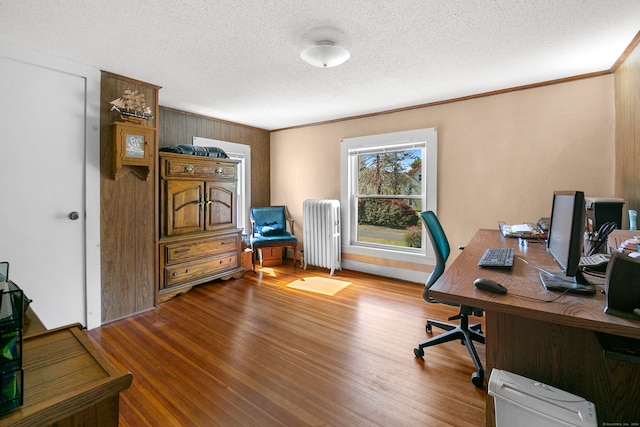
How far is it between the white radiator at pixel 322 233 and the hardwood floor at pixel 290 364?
3.51 ft

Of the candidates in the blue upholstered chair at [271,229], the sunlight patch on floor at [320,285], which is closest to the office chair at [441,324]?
the sunlight patch on floor at [320,285]

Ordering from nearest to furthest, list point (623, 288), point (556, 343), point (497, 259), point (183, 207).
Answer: point (623, 288), point (556, 343), point (497, 259), point (183, 207)

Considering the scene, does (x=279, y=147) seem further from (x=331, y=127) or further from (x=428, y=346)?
(x=428, y=346)

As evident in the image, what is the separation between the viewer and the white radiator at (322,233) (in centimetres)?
431

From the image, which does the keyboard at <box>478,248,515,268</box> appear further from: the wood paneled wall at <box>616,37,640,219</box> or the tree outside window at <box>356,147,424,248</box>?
the tree outside window at <box>356,147,424,248</box>

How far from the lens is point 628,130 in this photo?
2.34m

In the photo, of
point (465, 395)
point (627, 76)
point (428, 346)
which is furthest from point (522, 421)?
point (627, 76)

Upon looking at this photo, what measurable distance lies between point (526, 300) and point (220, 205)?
3526mm

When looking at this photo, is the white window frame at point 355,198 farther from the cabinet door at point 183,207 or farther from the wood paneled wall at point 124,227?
the wood paneled wall at point 124,227

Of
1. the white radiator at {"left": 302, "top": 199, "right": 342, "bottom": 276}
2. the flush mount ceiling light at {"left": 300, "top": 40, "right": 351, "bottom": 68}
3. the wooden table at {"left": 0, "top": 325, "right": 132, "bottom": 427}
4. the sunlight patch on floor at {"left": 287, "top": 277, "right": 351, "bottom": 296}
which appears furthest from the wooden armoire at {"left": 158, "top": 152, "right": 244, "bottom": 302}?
the wooden table at {"left": 0, "top": 325, "right": 132, "bottom": 427}

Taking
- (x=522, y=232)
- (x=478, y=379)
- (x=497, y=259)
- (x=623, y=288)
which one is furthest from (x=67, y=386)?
(x=522, y=232)

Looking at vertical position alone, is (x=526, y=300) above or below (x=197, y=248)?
above

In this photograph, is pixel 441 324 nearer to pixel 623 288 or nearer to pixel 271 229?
pixel 623 288

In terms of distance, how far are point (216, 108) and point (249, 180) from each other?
1.34m
